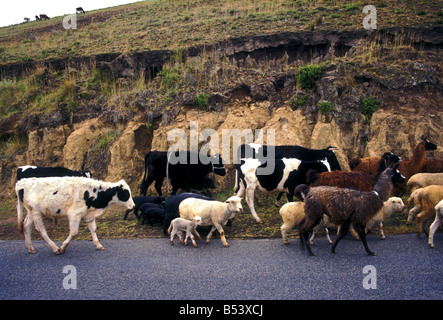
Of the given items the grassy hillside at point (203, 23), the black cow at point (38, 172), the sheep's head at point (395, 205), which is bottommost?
the sheep's head at point (395, 205)

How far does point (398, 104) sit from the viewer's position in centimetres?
1420

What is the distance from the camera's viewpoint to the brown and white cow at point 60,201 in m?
7.88

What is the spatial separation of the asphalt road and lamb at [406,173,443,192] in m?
1.99

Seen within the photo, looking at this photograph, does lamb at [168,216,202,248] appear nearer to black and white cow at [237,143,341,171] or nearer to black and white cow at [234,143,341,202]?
black and white cow at [234,143,341,202]

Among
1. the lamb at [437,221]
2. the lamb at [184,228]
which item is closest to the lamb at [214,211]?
the lamb at [184,228]

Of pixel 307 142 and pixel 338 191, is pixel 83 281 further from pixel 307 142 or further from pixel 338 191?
pixel 307 142

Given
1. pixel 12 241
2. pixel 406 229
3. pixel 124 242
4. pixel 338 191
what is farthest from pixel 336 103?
pixel 12 241

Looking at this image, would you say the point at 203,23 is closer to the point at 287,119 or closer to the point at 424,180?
the point at 287,119

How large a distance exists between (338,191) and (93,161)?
12.8 m

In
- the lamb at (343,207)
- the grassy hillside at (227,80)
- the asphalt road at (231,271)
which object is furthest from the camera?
the grassy hillside at (227,80)

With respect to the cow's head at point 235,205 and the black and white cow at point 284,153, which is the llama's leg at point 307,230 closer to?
the cow's head at point 235,205

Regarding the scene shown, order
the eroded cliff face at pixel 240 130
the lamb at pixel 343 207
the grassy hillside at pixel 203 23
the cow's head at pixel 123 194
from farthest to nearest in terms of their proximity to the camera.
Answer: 1. the grassy hillside at pixel 203 23
2. the eroded cliff face at pixel 240 130
3. the cow's head at pixel 123 194
4. the lamb at pixel 343 207

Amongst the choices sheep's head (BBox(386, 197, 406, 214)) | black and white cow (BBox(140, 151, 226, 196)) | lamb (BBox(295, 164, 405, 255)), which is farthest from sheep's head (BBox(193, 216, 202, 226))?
black and white cow (BBox(140, 151, 226, 196))

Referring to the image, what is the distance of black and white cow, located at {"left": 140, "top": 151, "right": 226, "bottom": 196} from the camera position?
13234 mm
